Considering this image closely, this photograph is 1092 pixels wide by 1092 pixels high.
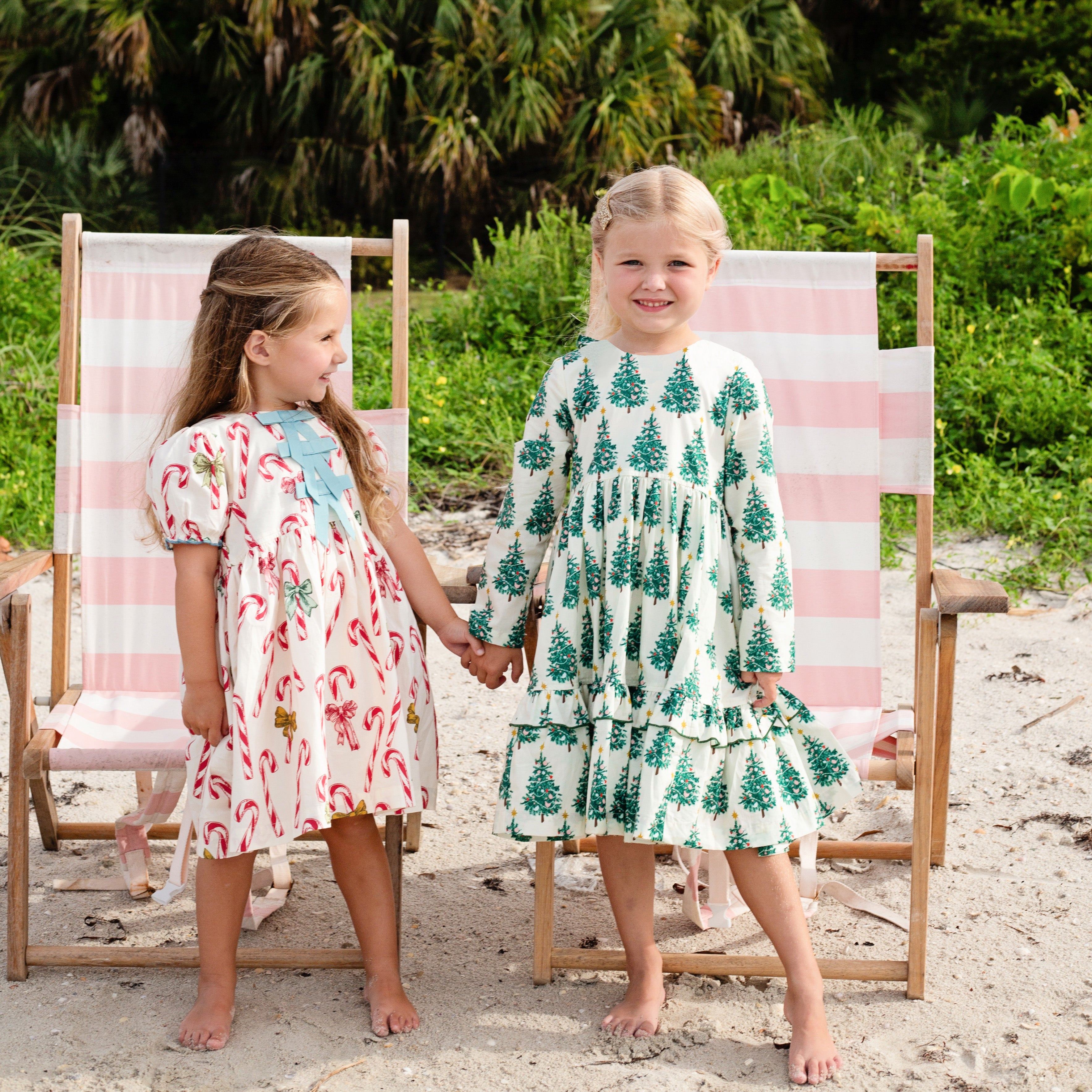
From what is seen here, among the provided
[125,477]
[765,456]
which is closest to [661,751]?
[765,456]

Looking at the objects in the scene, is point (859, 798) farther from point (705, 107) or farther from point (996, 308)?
point (705, 107)

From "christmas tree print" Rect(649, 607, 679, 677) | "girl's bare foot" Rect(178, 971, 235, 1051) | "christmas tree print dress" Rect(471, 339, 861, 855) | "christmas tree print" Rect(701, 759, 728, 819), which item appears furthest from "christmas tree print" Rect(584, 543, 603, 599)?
"girl's bare foot" Rect(178, 971, 235, 1051)

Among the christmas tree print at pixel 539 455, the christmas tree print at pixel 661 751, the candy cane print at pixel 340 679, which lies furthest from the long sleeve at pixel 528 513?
the christmas tree print at pixel 661 751

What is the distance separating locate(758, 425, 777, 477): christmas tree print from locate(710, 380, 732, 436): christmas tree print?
0.20 ft

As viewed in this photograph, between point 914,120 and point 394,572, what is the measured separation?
8831mm

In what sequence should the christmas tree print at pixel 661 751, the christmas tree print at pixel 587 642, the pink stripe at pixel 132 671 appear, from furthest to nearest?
the pink stripe at pixel 132 671
the christmas tree print at pixel 587 642
the christmas tree print at pixel 661 751

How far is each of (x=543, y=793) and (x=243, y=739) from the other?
48 cm

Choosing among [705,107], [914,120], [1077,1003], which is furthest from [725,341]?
[705,107]

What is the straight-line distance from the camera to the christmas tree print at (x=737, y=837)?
1901 millimetres

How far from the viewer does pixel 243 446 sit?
2008 mm

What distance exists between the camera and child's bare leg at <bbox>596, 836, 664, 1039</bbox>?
2020 millimetres

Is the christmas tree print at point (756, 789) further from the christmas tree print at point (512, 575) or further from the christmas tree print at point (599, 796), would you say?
the christmas tree print at point (512, 575)

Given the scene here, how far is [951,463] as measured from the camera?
4926 mm

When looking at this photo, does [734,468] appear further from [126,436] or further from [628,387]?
[126,436]
